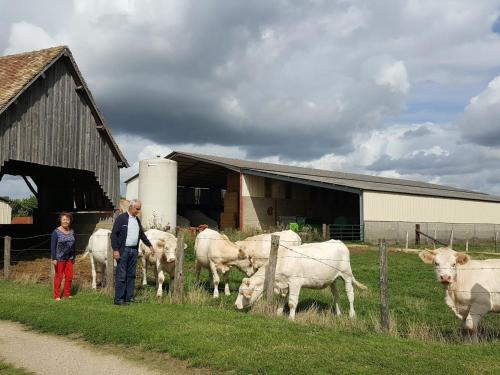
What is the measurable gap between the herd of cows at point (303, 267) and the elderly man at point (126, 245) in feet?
4.43

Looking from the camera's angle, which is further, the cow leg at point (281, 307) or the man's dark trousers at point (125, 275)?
the man's dark trousers at point (125, 275)

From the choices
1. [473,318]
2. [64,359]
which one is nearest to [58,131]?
[64,359]

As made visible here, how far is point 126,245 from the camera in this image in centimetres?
1101

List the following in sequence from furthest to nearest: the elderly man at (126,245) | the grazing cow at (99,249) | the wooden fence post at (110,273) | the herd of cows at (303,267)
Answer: the grazing cow at (99,249)
the wooden fence post at (110,273)
the elderly man at (126,245)
the herd of cows at (303,267)

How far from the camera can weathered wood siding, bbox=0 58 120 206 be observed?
1791cm

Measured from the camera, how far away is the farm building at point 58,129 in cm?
1794

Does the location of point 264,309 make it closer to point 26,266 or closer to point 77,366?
point 77,366

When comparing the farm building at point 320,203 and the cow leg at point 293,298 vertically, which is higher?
the farm building at point 320,203

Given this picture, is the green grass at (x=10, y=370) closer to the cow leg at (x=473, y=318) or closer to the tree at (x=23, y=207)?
the cow leg at (x=473, y=318)

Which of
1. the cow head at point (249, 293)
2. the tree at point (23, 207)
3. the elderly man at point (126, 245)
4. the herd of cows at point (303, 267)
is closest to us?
the herd of cows at point (303, 267)

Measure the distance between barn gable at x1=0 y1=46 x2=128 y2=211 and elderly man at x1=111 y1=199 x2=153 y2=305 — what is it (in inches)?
332

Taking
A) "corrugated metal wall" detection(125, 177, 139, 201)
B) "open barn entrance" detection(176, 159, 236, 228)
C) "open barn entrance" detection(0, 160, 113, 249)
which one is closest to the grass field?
"open barn entrance" detection(0, 160, 113, 249)

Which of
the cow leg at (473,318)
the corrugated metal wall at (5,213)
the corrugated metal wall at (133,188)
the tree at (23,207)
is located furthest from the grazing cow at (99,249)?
the tree at (23,207)

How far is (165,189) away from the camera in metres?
30.6
